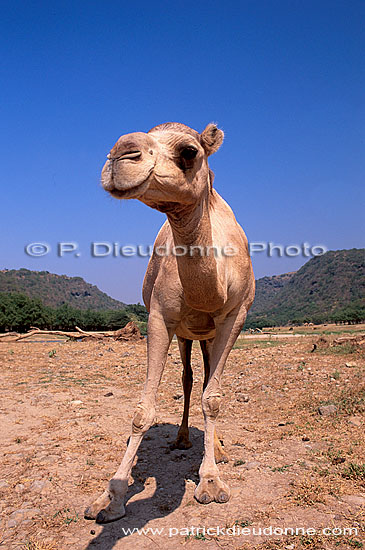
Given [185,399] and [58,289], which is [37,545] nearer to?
[185,399]

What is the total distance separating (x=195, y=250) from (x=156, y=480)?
2448 millimetres

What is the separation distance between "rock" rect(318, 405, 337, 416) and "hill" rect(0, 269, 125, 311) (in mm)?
99793

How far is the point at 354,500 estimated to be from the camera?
10.6ft

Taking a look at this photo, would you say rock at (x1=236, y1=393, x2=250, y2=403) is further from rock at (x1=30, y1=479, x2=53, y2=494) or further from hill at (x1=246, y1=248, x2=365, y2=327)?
hill at (x1=246, y1=248, x2=365, y2=327)

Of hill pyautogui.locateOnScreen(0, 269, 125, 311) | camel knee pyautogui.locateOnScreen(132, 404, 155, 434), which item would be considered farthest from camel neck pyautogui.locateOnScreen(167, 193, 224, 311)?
hill pyautogui.locateOnScreen(0, 269, 125, 311)

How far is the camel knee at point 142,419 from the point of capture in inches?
134

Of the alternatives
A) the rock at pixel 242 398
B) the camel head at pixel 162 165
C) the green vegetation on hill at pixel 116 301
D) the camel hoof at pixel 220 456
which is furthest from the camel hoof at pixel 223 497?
the green vegetation on hill at pixel 116 301

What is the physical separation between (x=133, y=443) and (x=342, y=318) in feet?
181

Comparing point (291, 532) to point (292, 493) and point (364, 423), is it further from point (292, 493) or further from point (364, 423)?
point (364, 423)

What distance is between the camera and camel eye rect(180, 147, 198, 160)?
9.35 feet

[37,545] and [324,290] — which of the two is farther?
[324,290]

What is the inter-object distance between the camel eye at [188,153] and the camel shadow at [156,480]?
2.76m

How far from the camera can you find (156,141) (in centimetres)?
269

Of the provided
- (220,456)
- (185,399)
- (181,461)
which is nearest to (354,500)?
(220,456)
